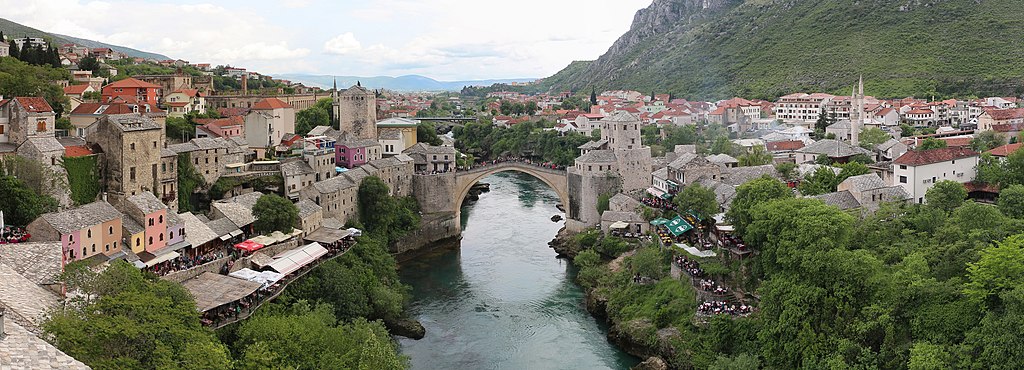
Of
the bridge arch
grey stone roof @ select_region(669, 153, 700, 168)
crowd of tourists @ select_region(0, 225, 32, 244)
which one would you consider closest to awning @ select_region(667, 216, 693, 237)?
grey stone roof @ select_region(669, 153, 700, 168)

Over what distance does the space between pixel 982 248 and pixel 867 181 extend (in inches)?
304

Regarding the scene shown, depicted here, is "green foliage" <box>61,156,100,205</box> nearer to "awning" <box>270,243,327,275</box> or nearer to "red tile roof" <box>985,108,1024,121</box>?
"awning" <box>270,243,327,275</box>

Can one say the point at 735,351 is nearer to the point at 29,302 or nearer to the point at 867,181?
the point at 867,181

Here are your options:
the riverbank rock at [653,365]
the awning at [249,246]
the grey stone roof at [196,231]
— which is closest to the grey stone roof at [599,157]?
the riverbank rock at [653,365]

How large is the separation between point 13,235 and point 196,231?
5.28m

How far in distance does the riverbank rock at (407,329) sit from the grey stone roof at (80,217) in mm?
7665

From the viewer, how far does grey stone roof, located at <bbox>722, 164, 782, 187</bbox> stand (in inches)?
1307

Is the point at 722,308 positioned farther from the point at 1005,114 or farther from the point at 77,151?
the point at 1005,114

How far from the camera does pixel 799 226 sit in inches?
826

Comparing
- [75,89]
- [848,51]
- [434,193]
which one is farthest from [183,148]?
[848,51]

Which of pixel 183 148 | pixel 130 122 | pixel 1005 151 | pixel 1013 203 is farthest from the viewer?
pixel 1005 151

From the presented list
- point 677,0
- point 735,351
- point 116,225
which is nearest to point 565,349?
point 735,351

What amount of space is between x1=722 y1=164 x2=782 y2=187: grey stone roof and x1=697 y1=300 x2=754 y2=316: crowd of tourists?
33.6 ft

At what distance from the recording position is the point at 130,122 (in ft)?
83.0
